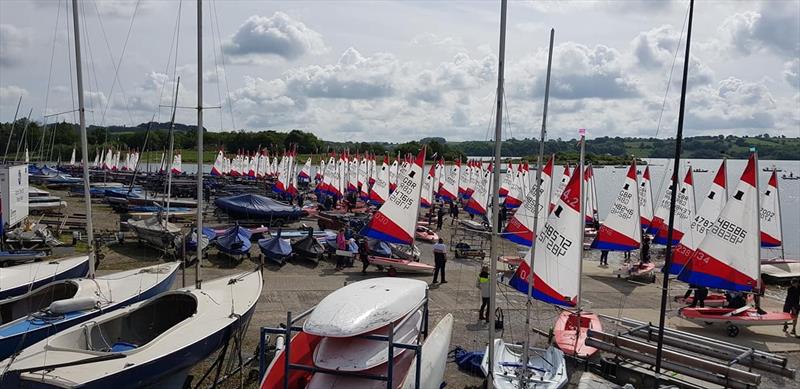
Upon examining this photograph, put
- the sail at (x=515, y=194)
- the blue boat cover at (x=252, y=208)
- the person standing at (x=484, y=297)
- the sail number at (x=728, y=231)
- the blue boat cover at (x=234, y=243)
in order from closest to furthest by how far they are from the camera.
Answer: the person standing at (x=484, y=297), the sail number at (x=728, y=231), the blue boat cover at (x=234, y=243), the blue boat cover at (x=252, y=208), the sail at (x=515, y=194)

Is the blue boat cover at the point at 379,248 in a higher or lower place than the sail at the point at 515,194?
lower

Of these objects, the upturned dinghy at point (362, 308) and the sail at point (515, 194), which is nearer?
the upturned dinghy at point (362, 308)

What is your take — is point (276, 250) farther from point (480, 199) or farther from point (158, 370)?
point (480, 199)

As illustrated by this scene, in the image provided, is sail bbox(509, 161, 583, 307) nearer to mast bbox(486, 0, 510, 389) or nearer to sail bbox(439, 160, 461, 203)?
mast bbox(486, 0, 510, 389)

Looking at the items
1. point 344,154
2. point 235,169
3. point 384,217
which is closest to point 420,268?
point 384,217

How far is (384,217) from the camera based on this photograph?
20.9 metres

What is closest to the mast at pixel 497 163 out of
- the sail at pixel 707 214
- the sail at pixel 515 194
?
the sail at pixel 707 214

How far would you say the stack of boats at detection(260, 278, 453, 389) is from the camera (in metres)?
8.50

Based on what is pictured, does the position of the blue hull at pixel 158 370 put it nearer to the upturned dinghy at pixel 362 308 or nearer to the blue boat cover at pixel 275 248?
the upturned dinghy at pixel 362 308

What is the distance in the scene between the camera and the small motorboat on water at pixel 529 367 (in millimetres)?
10273

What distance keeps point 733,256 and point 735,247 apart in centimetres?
26

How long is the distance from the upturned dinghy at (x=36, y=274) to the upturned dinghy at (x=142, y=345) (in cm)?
348

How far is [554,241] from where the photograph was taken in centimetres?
1362

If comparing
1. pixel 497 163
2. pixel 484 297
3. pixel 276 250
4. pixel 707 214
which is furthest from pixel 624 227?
pixel 497 163
